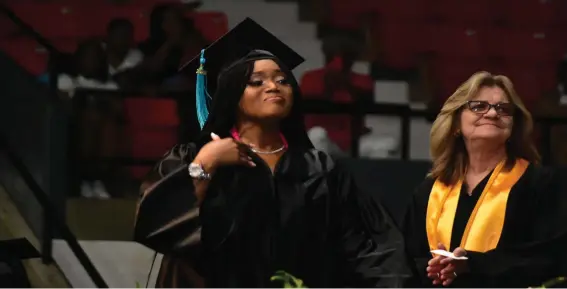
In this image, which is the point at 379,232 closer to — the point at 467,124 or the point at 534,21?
the point at 467,124

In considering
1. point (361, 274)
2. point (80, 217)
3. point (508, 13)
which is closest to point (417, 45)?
point (508, 13)

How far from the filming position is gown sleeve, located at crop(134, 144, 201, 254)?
3016 mm

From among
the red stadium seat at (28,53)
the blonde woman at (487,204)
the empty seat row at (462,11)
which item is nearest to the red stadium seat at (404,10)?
the empty seat row at (462,11)

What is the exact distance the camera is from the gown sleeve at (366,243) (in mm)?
3062

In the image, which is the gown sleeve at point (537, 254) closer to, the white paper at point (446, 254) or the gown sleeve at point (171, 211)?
the white paper at point (446, 254)

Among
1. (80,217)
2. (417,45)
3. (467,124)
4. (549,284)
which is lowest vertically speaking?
(549,284)

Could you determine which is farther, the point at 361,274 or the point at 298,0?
the point at 298,0

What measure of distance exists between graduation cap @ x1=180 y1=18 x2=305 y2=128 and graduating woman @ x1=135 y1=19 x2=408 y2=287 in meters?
0.01

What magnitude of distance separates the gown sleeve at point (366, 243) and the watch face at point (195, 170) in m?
0.36

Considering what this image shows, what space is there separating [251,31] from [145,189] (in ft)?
1.75

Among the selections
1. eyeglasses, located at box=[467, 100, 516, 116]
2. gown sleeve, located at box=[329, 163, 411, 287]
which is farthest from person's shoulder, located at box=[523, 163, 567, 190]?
gown sleeve, located at box=[329, 163, 411, 287]

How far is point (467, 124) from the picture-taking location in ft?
10.4

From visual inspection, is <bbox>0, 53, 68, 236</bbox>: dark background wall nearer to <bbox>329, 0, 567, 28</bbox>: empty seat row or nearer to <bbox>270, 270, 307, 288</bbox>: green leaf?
<bbox>270, 270, 307, 288</bbox>: green leaf

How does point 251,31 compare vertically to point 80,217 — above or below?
above
